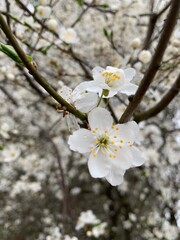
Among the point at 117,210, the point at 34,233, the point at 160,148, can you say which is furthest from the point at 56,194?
the point at 160,148

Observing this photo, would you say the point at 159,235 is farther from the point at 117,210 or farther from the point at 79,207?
the point at 79,207

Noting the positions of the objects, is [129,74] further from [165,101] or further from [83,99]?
[165,101]

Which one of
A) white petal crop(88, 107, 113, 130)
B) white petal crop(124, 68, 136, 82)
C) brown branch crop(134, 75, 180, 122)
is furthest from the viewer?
brown branch crop(134, 75, 180, 122)

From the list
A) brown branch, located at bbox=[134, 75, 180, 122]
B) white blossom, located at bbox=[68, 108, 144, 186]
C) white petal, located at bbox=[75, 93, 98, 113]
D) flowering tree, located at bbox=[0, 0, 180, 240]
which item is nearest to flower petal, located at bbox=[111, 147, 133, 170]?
white blossom, located at bbox=[68, 108, 144, 186]

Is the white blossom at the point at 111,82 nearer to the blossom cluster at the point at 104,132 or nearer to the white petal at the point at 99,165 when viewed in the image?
the blossom cluster at the point at 104,132

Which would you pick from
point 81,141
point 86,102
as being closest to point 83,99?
point 86,102

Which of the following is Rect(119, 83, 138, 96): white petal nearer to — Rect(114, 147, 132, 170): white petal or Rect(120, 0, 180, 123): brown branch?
Rect(120, 0, 180, 123): brown branch
